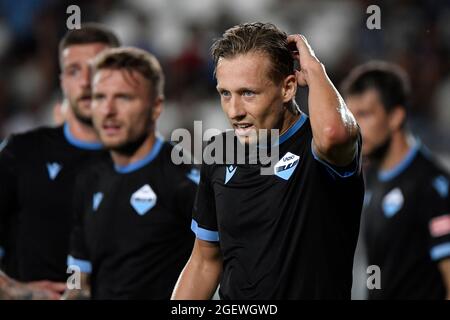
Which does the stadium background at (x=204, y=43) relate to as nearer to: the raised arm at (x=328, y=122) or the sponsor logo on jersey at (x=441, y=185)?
the sponsor logo on jersey at (x=441, y=185)

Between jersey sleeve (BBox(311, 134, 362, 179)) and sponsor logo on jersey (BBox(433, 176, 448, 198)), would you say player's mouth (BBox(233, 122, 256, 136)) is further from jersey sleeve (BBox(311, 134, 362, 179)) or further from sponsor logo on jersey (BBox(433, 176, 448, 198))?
sponsor logo on jersey (BBox(433, 176, 448, 198))

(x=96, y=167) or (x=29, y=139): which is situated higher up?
(x=29, y=139)

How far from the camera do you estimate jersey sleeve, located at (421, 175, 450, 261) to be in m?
5.21

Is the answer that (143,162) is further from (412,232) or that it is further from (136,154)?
(412,232)

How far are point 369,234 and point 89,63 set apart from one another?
88.6 inches

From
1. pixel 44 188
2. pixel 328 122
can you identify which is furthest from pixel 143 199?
pixel 328 122

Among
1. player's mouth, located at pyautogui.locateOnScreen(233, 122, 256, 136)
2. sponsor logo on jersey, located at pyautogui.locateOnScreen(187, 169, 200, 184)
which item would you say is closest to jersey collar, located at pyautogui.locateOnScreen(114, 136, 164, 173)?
sponsor logo on jersey, located at pyautogui.locateOnScreen(187, 169, 200, 184)

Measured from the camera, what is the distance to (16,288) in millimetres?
4652

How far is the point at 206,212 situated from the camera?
360 centimetres

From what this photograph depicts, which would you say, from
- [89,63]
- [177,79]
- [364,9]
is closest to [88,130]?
[89,63]

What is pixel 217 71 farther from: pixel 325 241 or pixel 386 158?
pixel 386 158

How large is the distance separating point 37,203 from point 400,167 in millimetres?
2479

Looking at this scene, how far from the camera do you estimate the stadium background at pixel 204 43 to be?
9.34 m

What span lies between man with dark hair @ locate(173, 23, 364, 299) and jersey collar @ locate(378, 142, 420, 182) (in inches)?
99.6
